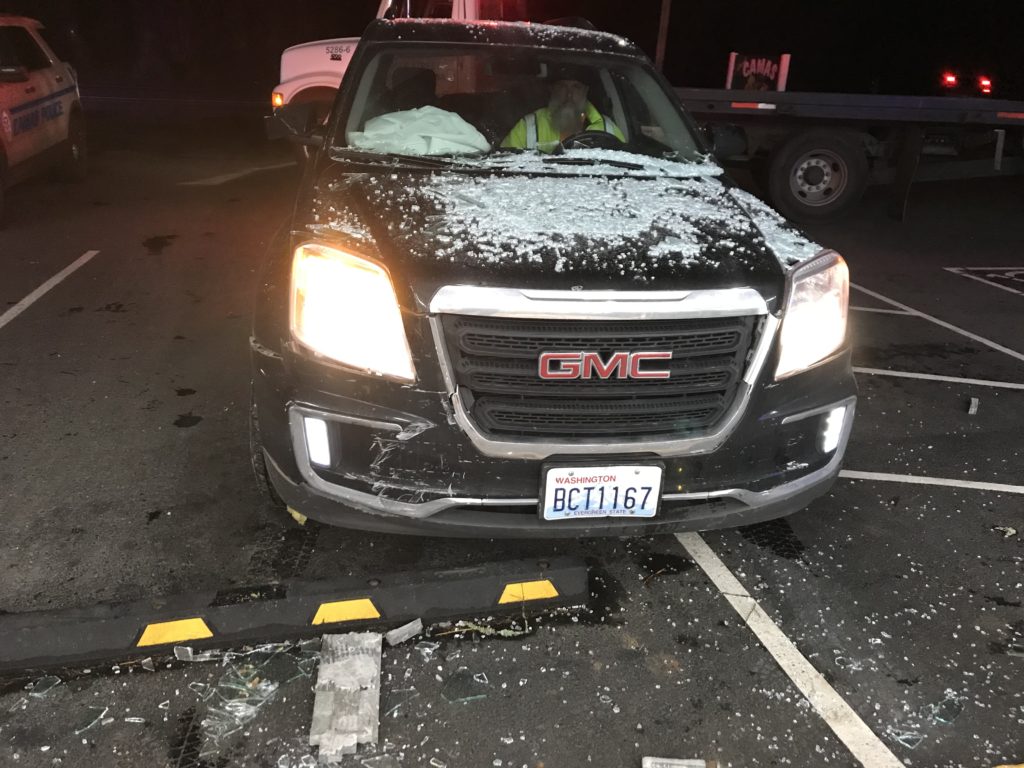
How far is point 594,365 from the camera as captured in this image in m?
2.35

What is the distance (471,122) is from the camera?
3801mm

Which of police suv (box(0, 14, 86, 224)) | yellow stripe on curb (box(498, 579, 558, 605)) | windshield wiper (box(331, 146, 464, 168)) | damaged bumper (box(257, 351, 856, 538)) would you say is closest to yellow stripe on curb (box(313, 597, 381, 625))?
damaged bumper (box(257, 351, 856, 538))

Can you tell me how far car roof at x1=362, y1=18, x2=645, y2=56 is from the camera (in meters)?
3.76

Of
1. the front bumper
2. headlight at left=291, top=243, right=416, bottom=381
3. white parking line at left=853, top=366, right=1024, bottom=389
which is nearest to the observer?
headlight at left=291, top=243, right=416, bottom=381

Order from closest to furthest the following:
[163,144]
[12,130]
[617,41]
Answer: [617,41] → [12,130] → [163,144]

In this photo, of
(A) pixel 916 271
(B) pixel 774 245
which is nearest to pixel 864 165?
(A) pixel 916 271

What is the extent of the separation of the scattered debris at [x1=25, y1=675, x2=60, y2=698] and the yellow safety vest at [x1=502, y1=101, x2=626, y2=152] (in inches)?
104

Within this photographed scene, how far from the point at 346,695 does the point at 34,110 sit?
7.64 metres

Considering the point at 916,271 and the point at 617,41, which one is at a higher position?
the point at 617,41

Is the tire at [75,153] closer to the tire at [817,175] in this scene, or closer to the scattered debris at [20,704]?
the tire at [817,175]

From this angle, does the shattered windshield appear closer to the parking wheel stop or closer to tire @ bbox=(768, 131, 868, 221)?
the parking wheel stop

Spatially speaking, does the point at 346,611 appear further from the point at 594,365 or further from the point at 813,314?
the point at 813,314

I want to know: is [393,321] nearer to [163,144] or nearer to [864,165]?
[864,165]

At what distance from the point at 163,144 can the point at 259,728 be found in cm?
1185
